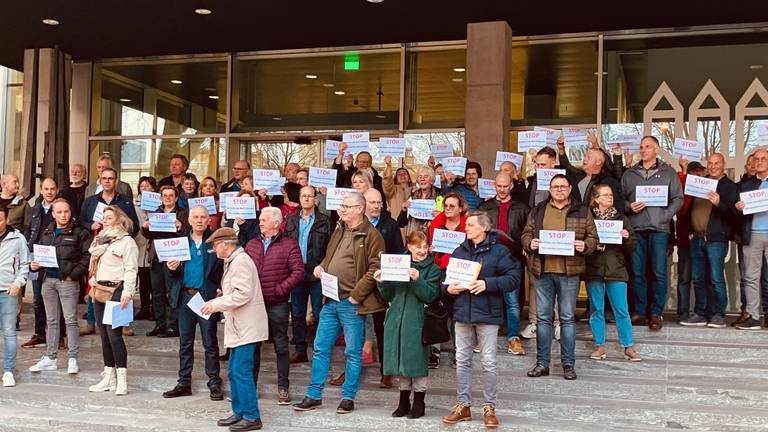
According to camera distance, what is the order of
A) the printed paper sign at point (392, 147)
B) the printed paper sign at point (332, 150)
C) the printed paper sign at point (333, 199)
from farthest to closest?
the printed paper sign at point (392, 147) → the printed paper sign at point (332, 150) → the printed paper sign at point (333, 199)

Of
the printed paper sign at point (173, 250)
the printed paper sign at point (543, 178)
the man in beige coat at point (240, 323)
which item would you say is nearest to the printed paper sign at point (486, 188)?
the printed paper sign at point (543, 178)

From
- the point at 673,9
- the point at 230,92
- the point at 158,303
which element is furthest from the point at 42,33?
the point at 673,9

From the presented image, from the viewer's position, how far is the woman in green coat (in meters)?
7.18

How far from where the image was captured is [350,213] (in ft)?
24.7

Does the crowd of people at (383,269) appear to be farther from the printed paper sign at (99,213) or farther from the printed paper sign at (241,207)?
the printed paper sign at (241,207)

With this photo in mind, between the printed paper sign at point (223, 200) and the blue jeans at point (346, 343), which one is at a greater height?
the printed paper sign at point (223, 200)

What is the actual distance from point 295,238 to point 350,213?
4.07 ft

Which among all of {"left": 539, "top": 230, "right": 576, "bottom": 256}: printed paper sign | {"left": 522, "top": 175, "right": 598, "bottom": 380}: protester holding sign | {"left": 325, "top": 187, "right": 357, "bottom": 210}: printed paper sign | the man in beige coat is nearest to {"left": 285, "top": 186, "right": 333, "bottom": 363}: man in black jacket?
{"left": 325, "top": 187, "right": 357, "bottom": 210}: printed paper sign

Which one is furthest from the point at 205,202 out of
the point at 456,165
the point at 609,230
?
the point at 609,230

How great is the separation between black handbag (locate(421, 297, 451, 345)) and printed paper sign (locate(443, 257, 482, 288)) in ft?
1.35

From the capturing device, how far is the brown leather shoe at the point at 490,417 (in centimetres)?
691

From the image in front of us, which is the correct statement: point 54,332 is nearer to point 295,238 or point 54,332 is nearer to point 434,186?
point 295,238

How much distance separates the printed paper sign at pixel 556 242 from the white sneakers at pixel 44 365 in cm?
551

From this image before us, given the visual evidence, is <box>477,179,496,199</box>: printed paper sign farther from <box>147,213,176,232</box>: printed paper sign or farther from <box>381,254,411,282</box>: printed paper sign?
<box>147,213,176,232</box>: printed paper sign
